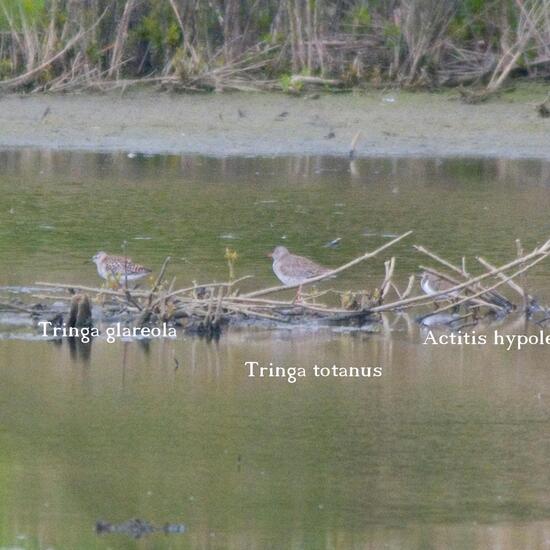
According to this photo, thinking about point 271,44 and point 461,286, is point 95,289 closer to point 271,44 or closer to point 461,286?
point 461,286

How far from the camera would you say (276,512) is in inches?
211

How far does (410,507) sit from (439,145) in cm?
1040

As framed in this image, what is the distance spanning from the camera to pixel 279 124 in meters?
16.2

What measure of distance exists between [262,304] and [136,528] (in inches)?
127

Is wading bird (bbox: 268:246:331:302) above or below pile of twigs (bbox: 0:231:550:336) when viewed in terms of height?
above

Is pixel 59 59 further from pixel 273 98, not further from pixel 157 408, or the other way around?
pixel 157 408

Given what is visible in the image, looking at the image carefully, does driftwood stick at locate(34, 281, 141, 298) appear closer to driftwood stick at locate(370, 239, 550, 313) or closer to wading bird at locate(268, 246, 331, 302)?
wading bird at locate(268, 246, 331, 302)

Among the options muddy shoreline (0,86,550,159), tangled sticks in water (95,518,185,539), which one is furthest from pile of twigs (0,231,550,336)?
muddy shoreline (0,86,550,159)

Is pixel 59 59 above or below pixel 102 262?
above

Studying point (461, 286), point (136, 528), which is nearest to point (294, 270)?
point (461, 286)

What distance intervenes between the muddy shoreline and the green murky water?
170 inches

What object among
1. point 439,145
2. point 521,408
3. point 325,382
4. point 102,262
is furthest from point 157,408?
point 439,145

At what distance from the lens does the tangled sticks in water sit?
5125 mm

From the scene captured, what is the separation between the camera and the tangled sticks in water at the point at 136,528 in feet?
16.8
